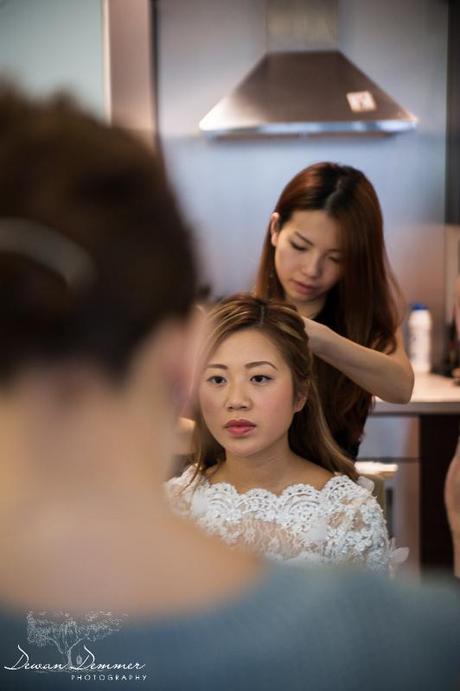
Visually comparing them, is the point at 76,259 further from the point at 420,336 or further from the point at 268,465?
the point at 420,336

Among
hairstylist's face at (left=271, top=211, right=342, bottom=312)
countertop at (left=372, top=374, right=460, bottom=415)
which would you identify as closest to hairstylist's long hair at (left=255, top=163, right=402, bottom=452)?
hairstylist's face at (left=271, top=211, right=342, bottom=312)

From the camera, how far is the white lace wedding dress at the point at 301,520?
1.05 meters

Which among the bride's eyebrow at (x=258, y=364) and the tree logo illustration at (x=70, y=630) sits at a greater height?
the bride's eyebrow at (x=258, y=364)

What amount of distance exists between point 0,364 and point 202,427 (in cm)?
67

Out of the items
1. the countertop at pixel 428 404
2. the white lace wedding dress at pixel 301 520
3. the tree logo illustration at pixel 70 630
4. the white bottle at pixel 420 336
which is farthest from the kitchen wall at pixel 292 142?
the tree logo illustration at pixel 70 630

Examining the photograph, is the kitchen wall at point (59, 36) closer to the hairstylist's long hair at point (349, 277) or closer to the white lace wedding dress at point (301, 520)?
the hairstylist's long hair at point (349, 277)

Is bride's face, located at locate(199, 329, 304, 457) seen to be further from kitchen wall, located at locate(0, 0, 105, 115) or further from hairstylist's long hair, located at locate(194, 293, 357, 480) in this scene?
kitchen wall, located at locate(0, 0, 105, 115)

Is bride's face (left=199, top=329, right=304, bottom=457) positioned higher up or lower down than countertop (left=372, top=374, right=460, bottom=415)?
higher up

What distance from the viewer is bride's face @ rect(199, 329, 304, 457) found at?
1044mm

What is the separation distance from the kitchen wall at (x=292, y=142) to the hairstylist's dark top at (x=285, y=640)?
1282 mm

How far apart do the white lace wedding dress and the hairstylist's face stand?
9.8 inches

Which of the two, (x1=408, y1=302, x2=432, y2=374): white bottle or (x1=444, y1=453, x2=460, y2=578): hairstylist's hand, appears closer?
(x1=444, y1=453, x2=460, y2=578): hairstylist's hand

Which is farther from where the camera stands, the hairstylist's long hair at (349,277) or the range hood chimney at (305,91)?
the range hood chimney at (305,91)

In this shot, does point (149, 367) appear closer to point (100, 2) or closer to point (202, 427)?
point (202, 427)
